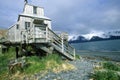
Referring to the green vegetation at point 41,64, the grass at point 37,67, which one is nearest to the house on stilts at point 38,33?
the green vegetation at point 41,64

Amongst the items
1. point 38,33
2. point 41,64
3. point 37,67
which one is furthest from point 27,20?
point 37,67

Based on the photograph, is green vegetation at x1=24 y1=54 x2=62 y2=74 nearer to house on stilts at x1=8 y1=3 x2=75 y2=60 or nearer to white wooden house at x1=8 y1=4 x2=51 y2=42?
house on stilts at x1=8 y1=3 x2=75 y2=60

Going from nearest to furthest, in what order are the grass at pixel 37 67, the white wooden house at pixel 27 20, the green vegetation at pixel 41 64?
the grass at pixel 37 67 → the green vegetation at pixel 41 64 → the white wooden house at pixel 27 20

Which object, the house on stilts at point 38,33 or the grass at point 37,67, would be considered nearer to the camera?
the grass at point 37,67

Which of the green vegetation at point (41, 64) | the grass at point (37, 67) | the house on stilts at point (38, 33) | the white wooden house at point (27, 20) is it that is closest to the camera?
the grass at point (37, 67)

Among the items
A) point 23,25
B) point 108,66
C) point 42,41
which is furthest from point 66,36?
point 108,66

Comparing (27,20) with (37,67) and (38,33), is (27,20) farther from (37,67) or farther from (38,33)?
(37,67)

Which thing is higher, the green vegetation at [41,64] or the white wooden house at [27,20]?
the white wooden house at [27,20]

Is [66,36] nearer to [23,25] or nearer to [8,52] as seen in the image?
[23,25]

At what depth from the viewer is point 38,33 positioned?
72.9 feet

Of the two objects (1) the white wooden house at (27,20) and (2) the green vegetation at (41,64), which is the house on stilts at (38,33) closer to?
(1) the white wooden house at (27,20)

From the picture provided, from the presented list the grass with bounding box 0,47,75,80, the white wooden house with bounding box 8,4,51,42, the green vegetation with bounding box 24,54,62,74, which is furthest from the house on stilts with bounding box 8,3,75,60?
the grass with bounding box 0,47,75,80

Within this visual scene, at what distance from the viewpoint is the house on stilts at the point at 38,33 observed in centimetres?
2058

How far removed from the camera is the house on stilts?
67.5 ft
